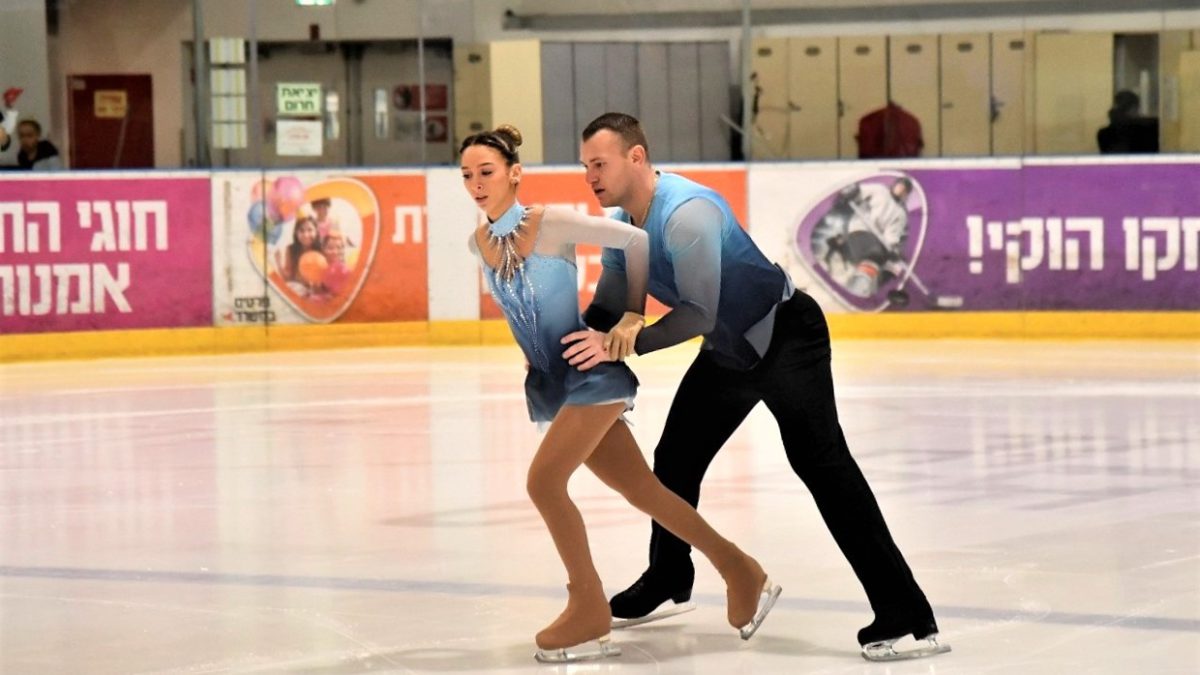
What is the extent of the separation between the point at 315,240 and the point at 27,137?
7.95 feet

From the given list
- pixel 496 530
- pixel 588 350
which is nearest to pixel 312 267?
pixel 496 530

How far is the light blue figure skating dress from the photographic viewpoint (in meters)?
4.68

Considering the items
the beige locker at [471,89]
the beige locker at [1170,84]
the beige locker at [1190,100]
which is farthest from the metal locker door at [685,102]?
the beige locker at [1190,100]

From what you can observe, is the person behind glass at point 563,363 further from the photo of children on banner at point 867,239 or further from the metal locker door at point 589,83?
the metal locker door at point 589,83

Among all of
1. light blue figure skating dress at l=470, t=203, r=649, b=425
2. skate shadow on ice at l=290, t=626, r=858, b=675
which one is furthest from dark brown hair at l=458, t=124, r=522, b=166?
skate shadow on ice at l=290, t=626, r=858, b=675

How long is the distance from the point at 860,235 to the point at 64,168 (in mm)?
6455

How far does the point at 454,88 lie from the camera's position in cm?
1692

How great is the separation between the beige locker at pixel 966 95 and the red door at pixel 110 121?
680cm

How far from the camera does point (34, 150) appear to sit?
15555mm

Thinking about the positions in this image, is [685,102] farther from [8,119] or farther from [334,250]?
[8,119]

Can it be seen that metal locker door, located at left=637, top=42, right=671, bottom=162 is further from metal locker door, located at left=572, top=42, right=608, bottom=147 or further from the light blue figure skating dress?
the light blue figure skating dress

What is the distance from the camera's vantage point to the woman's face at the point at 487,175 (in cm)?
475

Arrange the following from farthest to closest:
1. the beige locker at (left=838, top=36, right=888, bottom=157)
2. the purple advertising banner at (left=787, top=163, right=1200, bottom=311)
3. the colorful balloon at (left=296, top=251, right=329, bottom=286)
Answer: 1. the beige locker at (left=838, top=36, right=888, bottom=157)
2. the colorful balloon at (left=296, top=251, right=329, bottom=286)
3. the purple advertising banner at (left=787, top=163, right=1200, bottom=311)

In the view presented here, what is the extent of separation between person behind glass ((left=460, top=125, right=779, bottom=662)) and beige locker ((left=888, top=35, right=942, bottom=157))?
40.0 feet
